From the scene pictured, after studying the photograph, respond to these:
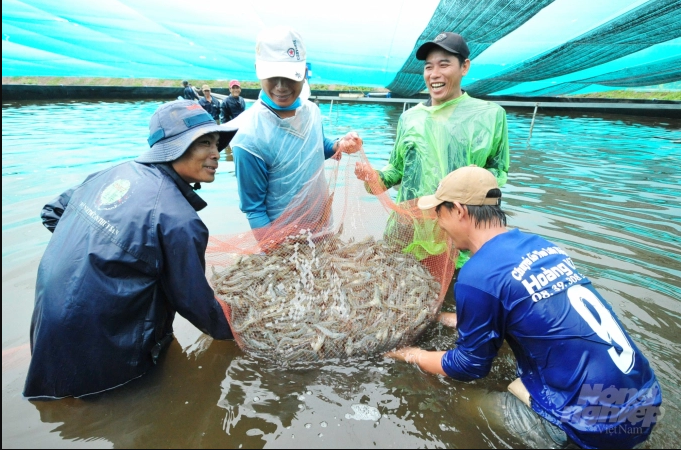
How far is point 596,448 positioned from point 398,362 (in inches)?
51.3

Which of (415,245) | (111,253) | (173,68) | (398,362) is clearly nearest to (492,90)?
(173,68)

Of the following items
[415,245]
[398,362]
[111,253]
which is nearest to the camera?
[111,253]

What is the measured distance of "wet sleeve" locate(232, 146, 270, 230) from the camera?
296 cm

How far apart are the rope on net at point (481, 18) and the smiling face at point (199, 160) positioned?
7.55 meters

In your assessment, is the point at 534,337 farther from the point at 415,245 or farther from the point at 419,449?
the point at 415,245

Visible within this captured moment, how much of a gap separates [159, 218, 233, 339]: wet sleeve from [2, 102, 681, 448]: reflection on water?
24.3 inches

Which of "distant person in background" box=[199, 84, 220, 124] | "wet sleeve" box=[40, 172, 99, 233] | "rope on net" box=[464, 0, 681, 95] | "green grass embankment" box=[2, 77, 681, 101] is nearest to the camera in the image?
"wet sleeve" box=[40, 172, 99, 233]

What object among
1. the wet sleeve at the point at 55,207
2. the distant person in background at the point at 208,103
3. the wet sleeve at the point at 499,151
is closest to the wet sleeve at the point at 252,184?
the wet sleeve at the point at 55,207

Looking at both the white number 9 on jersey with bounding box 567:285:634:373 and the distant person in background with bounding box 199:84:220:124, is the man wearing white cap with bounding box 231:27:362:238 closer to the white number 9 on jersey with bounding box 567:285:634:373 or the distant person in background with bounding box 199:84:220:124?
the white number 9 on jersey with bounding box 567:285:634:373

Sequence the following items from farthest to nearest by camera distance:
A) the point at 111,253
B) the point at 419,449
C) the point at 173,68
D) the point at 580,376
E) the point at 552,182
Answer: the point at 173,68 < the point at 552,182 < the point at 419,449 < the point at 111,253 < the point at 580,376

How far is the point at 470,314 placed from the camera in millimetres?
2107

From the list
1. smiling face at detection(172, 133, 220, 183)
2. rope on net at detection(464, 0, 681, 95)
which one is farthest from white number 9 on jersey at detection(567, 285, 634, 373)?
rope on net at detection(464, 0, 681, 95)

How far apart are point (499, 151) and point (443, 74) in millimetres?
808

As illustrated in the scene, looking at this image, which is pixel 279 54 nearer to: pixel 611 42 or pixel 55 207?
pixel 55 207
